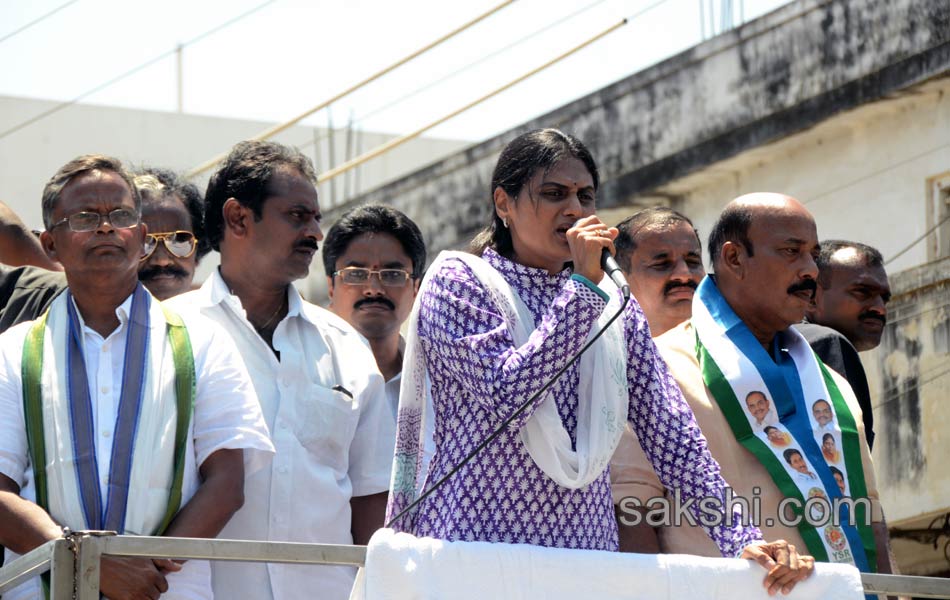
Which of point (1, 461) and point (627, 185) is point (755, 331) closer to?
point (1, 461)

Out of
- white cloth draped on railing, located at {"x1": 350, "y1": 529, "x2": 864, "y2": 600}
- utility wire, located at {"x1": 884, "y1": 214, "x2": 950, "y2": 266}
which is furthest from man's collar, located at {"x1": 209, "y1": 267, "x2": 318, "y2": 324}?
utility wire, located at {"x1": 884, "y1": 214, "x2": 950, "y2": 266}

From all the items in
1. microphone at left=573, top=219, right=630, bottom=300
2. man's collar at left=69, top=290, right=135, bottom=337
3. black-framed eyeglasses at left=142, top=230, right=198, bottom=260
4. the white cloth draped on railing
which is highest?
black-framed eyeglasses at left=142, top=230, right=198, bottom=260

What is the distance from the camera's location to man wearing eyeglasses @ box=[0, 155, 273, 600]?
4848 mm

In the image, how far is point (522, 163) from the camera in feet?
16.5

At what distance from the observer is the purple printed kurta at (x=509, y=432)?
4.51 metres

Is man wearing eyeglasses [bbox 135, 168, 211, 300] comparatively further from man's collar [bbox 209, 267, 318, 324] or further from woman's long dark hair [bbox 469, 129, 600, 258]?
woman's long dark hair [bbox 469, 129, 600, 258]

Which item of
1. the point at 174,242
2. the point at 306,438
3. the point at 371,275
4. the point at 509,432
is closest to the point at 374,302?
the point at 371,275

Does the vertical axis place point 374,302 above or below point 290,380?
above

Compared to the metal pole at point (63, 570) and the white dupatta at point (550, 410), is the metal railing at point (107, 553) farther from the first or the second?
the white dupatta at point (550, 410)

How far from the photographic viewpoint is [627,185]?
11.6 meters

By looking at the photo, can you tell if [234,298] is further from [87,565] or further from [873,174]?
[873,174]

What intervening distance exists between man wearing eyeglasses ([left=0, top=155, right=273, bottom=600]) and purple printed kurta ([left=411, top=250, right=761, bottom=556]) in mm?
701
